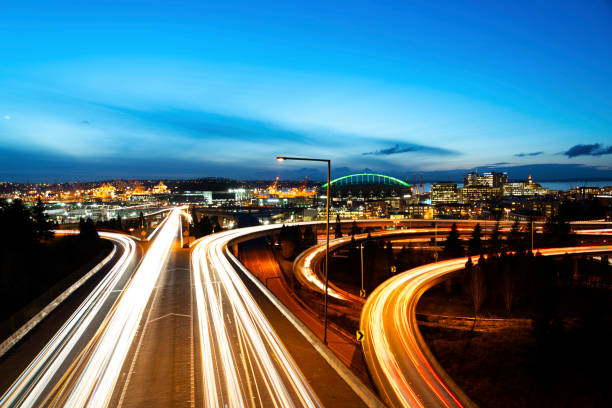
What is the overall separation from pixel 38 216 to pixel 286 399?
1513 inches

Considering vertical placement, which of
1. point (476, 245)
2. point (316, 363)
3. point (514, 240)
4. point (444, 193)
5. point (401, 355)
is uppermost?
point (444, 193)

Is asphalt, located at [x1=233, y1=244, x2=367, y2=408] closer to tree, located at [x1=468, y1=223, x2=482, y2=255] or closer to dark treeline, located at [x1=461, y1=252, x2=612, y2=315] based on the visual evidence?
dark treeline, located at [x1=461, y1=252, x2=612, y2=315]

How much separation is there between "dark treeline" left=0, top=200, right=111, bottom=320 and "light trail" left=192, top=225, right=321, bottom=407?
10677mm

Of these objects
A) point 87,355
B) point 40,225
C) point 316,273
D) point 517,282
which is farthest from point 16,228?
point 517,282

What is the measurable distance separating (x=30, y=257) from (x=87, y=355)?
2043 cm

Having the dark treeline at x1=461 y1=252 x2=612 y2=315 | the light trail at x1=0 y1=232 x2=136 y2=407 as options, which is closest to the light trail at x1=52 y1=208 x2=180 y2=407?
the light trail at x1=0 y1=232 x2=136 y2=407

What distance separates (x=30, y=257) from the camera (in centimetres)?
2411

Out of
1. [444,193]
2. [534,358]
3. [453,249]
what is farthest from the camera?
[444,193]

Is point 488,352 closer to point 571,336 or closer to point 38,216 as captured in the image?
point 571,336

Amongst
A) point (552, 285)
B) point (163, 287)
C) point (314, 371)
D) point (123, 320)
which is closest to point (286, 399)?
point (314, 371)

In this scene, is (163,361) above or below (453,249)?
above

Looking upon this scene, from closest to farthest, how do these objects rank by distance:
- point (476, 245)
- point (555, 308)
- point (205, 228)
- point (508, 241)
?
point (555, 308) → point (476, 245) → point (508, 241) → point (205, 228)

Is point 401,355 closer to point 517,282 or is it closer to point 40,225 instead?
point 517,282

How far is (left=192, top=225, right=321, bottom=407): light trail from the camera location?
7.57 m
